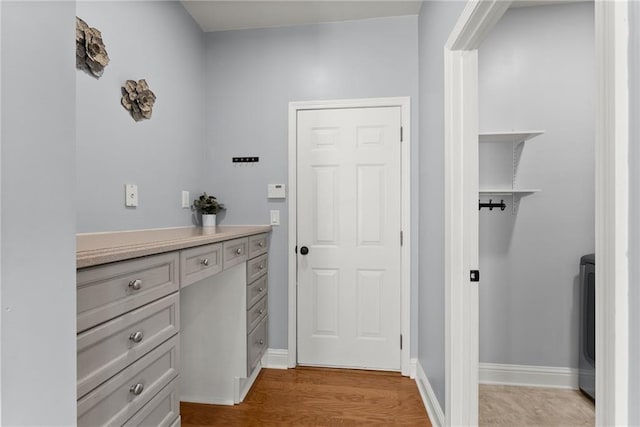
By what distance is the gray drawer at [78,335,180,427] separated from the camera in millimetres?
855

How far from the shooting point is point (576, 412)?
1.91 meters

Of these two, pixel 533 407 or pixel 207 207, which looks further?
pixel 207 207

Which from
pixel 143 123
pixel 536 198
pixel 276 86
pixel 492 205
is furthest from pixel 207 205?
pixel 536 198

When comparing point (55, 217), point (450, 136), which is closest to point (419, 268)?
point (450, 136)

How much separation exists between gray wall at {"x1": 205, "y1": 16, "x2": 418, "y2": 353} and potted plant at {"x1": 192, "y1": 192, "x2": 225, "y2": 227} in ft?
0.42

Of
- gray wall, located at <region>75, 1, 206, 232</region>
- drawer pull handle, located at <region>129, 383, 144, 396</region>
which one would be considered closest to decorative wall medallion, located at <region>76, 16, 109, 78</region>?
gray wall, located at <region>75, 1, 206, 232</region>

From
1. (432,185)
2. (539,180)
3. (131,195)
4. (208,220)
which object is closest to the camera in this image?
(131,195)

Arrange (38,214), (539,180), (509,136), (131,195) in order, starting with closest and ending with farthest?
1. (38,214)
2. (131,195)
3. (509,136)
4. (539,180)

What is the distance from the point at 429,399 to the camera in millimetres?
1924

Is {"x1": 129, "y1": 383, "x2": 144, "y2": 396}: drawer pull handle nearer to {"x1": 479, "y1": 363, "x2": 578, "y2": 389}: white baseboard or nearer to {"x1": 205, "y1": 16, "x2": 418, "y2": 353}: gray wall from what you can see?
{"x1": 205, "y1": 16, "x2": 418, "y2": 353}: gray wall

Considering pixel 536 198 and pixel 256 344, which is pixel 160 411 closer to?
pixel 256 344

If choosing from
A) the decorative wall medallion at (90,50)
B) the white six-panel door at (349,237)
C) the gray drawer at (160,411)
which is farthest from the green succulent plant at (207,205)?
the gray drawer at (160,411)

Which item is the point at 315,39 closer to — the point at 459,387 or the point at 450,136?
the point at 450,136

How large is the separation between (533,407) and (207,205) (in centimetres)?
252
